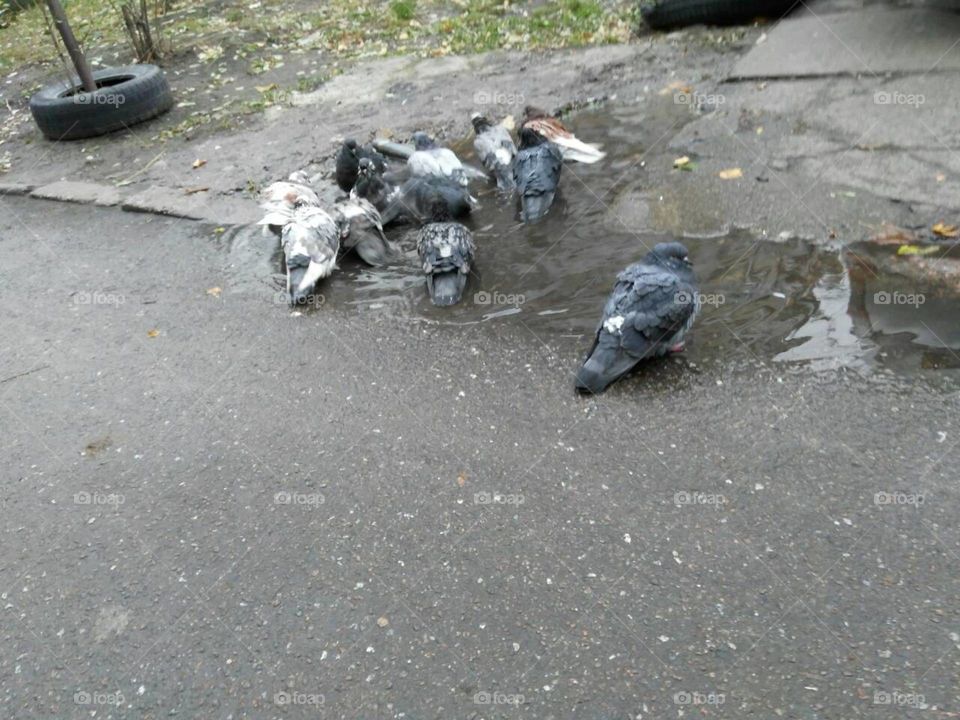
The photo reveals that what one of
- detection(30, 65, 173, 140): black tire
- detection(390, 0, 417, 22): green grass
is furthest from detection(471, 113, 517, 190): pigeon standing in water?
detection(390, 0, 417, 22): green grass

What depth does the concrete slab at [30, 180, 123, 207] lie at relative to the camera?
25.0 ft

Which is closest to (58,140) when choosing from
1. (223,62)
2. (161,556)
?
(223,62)

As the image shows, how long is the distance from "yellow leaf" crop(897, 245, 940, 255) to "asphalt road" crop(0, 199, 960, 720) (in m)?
1.27

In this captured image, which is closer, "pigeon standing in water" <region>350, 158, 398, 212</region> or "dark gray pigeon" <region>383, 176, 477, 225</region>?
"dark gray pigeon" <region>383, 176, 477, 225</region>

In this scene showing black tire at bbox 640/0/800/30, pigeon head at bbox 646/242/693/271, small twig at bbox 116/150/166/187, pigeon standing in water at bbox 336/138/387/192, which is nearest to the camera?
pigeon head at bbox 646/242/693/271

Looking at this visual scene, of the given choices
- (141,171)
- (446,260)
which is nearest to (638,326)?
(446,260)

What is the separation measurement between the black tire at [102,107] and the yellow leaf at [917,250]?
26.9 feet

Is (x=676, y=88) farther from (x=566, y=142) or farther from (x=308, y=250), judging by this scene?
(x=308, y=250)

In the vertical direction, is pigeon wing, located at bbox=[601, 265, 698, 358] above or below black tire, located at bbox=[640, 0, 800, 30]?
below

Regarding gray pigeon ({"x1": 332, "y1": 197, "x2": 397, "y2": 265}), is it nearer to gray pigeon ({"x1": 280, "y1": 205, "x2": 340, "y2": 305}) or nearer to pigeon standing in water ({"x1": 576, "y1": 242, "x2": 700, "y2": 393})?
gray pigeon ({"x1": 280, "y1": 205, "x2": 340, "y2": 305})

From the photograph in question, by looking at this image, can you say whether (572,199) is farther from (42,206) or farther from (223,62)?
(223,62)

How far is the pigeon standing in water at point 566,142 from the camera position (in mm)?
6684

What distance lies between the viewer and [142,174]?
8.09m

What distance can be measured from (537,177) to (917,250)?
2609 mm
